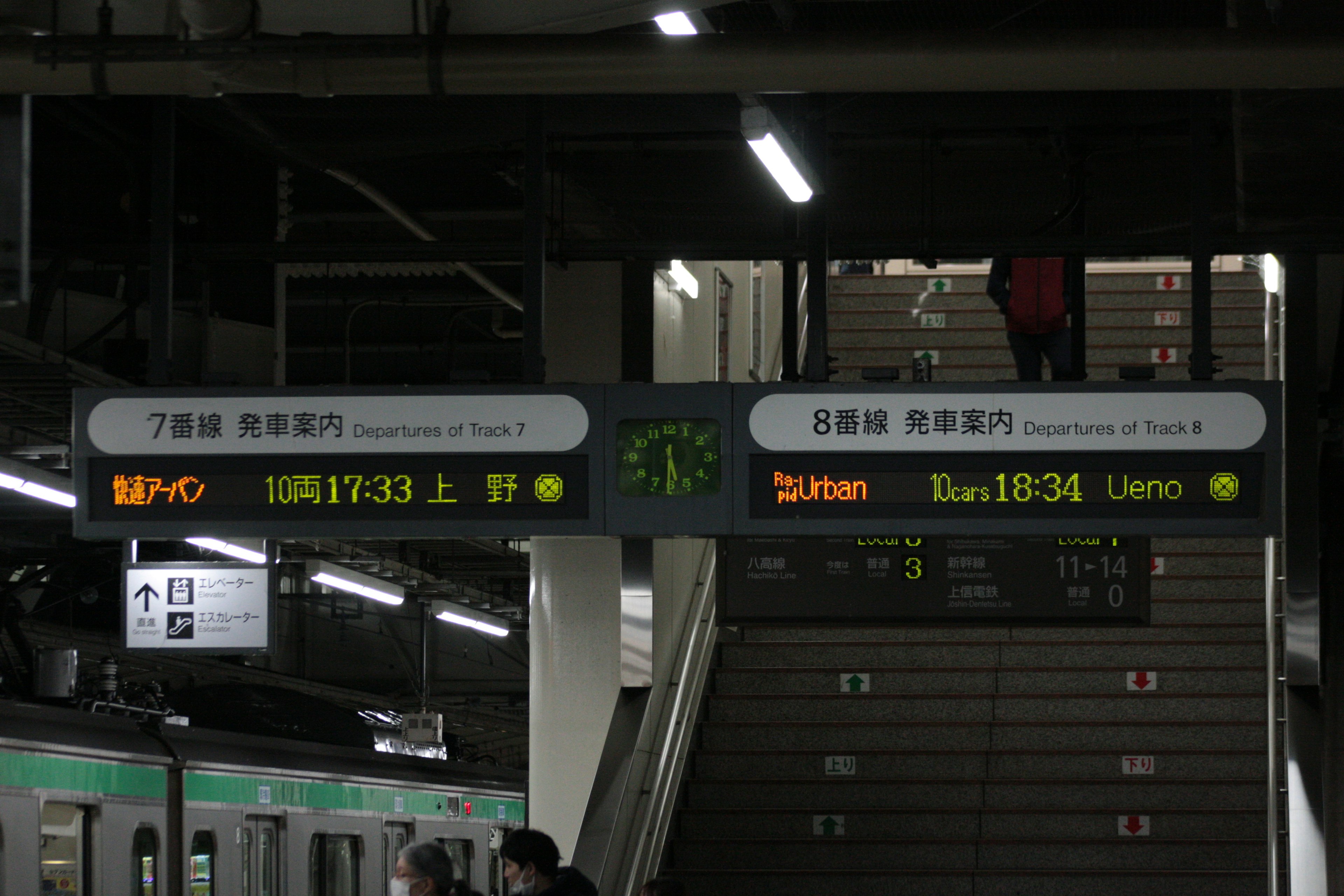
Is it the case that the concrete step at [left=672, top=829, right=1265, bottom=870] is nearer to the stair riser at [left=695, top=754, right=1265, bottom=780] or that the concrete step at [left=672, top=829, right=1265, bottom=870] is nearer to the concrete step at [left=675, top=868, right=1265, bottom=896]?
the concrete step at [left=675, top=868, right=1265, bottom=896]

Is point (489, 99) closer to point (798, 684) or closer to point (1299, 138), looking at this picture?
point (1299, 138)

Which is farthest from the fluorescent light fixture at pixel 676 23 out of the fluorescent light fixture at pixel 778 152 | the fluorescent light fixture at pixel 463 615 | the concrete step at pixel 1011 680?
the fluorescent light fixture at pixel 463 615

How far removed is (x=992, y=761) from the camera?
10.9 m

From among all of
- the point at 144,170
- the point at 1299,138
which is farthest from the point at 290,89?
the point at 144,170

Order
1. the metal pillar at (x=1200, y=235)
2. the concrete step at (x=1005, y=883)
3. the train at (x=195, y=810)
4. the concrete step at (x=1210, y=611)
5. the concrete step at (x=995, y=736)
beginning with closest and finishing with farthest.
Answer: the metal pillar at (x=1200, y=235) < the train at (x=195, y=810) < the concrete step at (x=1005, y=883) < the concrete step at (x=995, y=736) < the concrete step at (x=1210, y=611)

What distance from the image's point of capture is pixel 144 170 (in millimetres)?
9758

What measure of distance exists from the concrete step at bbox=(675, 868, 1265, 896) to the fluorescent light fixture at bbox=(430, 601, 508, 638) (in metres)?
9.28

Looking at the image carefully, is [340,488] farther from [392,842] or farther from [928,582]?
[392,842]

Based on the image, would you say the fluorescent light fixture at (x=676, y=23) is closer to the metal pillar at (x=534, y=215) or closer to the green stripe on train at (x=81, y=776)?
the metal pillar at (x=534, y=215)

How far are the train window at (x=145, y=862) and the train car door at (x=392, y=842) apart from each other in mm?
3444

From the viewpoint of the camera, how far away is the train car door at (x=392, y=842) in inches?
510

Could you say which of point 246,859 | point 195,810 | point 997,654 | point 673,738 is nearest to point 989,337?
point 997,654

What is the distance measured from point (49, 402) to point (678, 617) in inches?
154

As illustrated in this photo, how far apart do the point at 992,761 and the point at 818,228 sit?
4702 millimetres
